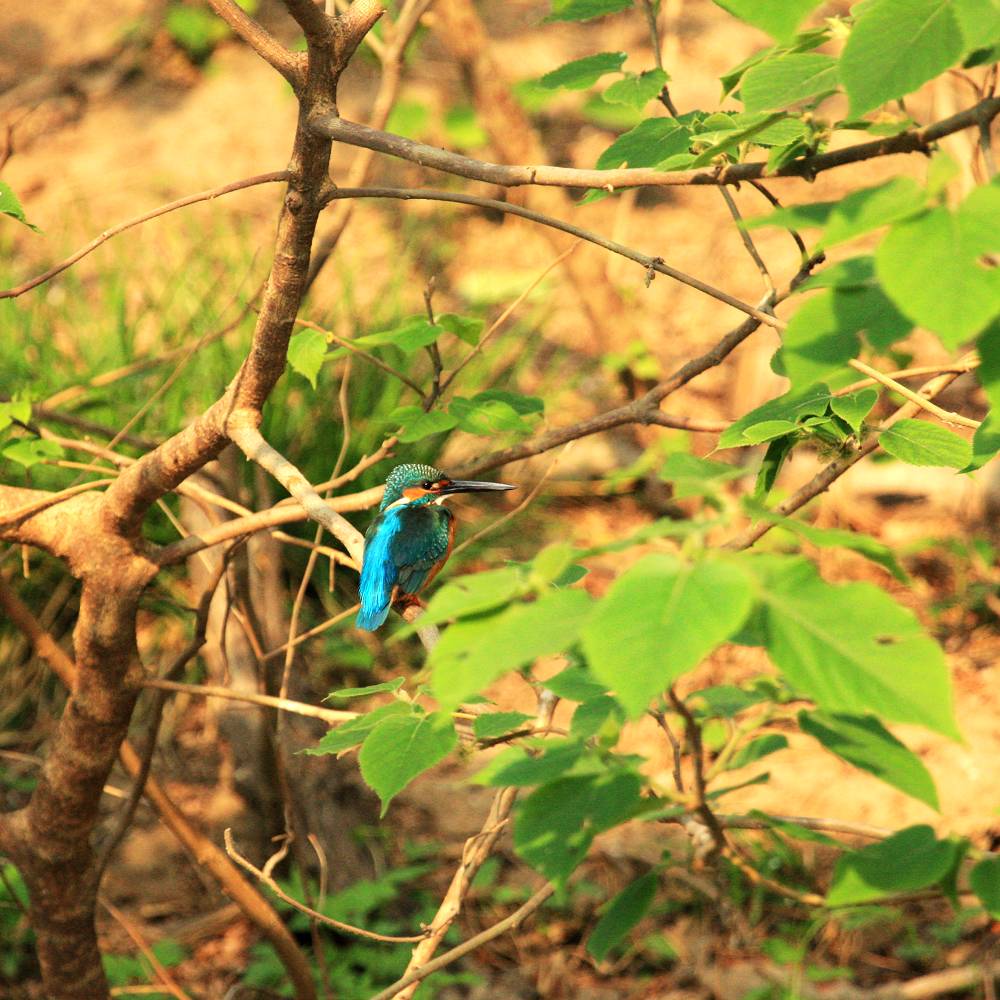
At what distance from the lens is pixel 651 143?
1489 mm

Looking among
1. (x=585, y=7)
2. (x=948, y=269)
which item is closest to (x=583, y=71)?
(x=585, y=7)

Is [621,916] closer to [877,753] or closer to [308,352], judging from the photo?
[877,753]

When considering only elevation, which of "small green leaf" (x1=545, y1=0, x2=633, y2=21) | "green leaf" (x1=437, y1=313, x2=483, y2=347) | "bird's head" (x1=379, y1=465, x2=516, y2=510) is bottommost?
"bird's head" (x1=379, y1=465, x2=516, y2=510)

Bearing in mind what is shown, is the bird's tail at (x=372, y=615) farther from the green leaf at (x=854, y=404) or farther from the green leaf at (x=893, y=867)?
the green leaf at (x=893, y=867)

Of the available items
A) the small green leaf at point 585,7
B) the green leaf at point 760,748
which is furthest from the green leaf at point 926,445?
the small green leaf at point 585,7

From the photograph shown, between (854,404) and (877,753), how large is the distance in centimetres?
64

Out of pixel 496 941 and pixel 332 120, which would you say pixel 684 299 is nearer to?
pixel 496 941

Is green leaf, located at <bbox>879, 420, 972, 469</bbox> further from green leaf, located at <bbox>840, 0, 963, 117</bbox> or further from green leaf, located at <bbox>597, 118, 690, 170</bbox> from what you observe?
green leaf, located at <bbox>840, 0, 963, 117</bbox>

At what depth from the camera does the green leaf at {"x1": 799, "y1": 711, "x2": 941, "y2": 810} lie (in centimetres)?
88

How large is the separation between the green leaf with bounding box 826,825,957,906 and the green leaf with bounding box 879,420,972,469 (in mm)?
499

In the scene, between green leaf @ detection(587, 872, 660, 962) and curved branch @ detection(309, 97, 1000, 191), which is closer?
curved branch @ detection(309, 97, 1000, 191)

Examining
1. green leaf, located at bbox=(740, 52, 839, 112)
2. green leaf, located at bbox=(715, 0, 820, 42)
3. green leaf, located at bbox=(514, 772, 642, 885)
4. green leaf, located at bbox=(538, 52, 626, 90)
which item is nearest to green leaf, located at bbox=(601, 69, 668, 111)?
green leaf, located at bbox=(538, 52, 626, 90)

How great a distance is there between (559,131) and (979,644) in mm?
4193

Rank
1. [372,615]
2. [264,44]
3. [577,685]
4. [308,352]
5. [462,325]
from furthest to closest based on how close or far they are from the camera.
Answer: [372,615], [462,325], [308,352], [264,44], [577,685]
